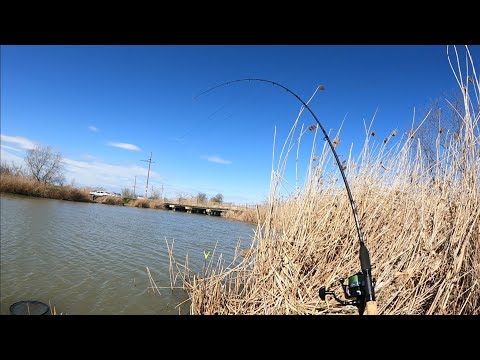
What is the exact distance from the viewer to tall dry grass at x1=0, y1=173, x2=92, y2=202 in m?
25.5

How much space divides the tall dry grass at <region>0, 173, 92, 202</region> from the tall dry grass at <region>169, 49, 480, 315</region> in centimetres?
2937

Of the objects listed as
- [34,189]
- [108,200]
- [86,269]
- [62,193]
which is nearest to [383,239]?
[86,269]

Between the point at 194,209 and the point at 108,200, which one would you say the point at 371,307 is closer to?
the point at 108,200

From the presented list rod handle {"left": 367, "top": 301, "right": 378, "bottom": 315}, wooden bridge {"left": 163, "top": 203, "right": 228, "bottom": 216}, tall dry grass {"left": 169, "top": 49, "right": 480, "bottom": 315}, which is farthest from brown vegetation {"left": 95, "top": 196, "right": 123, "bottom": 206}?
rod handle {"left": 367, "top": 301, "right": 378, "bottom": 315}

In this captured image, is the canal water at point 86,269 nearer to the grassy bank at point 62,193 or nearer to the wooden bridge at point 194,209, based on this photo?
the grassy bank at point 62,193

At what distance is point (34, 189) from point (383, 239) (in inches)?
1232

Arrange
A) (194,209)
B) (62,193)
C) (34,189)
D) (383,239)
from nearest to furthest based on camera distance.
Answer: (383,239) → (34,189) → (62,193) → (194,209)

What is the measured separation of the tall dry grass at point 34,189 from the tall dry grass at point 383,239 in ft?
96.4

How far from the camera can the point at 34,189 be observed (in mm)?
26766

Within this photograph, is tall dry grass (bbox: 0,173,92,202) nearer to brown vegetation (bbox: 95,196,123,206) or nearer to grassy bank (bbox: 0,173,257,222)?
grassy bank (bbox: 0,173,257,222)
